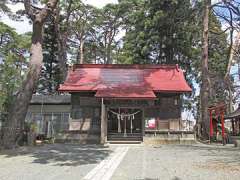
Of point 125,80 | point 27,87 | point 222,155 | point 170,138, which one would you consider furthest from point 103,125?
point 222,155

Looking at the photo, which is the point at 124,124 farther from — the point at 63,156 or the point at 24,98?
the point at 63,156

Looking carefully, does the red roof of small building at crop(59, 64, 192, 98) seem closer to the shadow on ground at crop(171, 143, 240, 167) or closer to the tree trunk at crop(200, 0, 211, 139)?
the tree trunk at crop(200, 0, 211, 139)

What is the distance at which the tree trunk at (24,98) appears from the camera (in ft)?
56.1

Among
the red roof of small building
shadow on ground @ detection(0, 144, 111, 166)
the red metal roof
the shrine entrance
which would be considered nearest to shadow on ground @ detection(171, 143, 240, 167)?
shadow on ground @ detection(0, 144, 111, 166)

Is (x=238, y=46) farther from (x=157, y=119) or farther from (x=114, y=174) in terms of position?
(x=114, y=174)

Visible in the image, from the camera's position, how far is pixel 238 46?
82.8 feet

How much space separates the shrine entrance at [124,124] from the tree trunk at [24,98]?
8.02 metres

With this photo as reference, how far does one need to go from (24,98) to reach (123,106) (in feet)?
28.4

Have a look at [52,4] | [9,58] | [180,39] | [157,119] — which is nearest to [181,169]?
[52,4]

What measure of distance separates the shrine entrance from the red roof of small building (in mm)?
1563

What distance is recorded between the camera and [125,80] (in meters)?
26.5

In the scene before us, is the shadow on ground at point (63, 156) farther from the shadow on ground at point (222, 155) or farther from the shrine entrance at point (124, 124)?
the shrine entrance at point (124, 124)

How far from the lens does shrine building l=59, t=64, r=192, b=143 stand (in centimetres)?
2392

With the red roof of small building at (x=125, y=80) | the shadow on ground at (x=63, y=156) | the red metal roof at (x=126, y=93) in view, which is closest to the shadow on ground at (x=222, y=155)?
the shadow on ground at (x=63, y=156)
